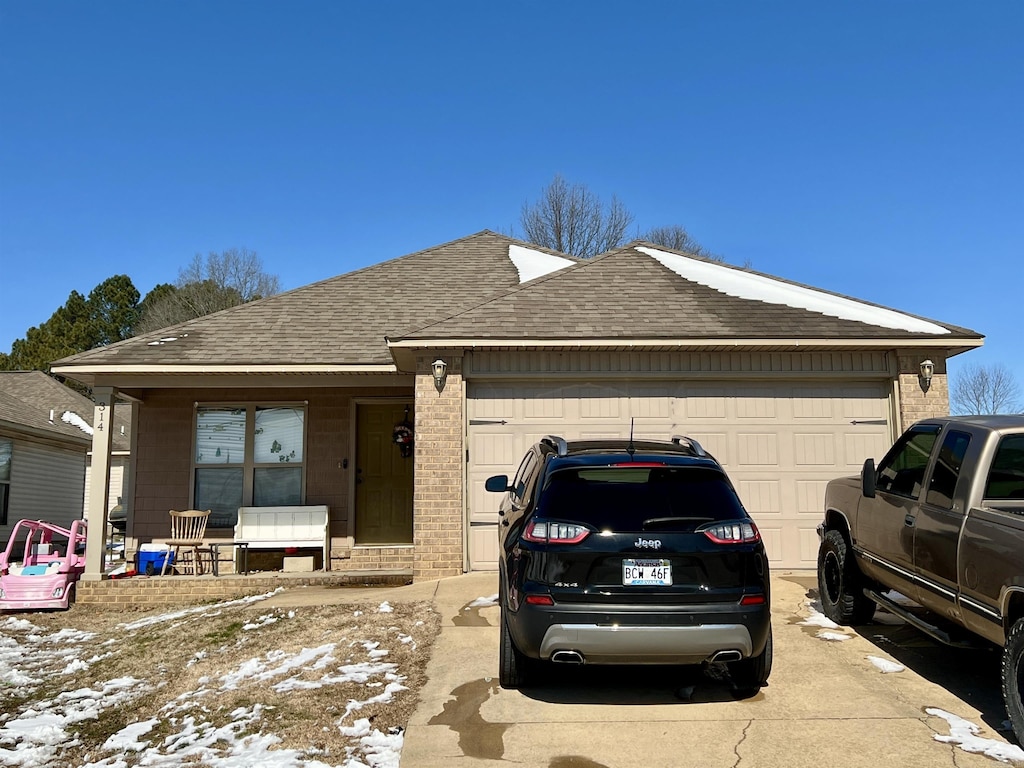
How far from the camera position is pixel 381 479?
12.5 meters

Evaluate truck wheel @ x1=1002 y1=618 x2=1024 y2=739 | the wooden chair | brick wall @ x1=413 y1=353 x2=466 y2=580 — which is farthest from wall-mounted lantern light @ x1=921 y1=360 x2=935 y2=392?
the wooden chair

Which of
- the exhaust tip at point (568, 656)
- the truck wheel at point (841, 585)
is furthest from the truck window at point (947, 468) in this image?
the exhaust tip at point (568, 656)

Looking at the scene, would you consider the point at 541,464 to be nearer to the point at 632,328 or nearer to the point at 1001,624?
the point at 1001,624

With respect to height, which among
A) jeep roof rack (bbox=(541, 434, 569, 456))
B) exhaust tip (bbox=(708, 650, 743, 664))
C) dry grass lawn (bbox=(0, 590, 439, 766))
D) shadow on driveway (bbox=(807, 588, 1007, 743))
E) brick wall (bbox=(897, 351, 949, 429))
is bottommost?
dry grass lawn (bbox=(0, 590, 439, 766))

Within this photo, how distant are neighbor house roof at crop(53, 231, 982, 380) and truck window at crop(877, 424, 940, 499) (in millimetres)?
3659

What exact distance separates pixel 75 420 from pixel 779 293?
2075cm

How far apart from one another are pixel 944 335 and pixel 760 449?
2.72 metres

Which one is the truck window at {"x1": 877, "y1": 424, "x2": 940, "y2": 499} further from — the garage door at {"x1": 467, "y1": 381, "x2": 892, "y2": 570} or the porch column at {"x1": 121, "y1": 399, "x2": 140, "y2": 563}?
the porch column at {"x1": 121, "y1": 399, "x2": 140, "y2": 563}

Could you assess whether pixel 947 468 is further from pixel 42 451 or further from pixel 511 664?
pixel 42 451

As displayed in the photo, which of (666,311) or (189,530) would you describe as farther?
(189,530)

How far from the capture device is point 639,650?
4.34 meters

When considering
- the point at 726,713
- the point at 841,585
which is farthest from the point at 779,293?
the point at 726,713

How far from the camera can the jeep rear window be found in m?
4.49

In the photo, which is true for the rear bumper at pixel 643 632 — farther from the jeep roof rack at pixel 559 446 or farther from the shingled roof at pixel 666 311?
the shingled roof at pixel 666 311
